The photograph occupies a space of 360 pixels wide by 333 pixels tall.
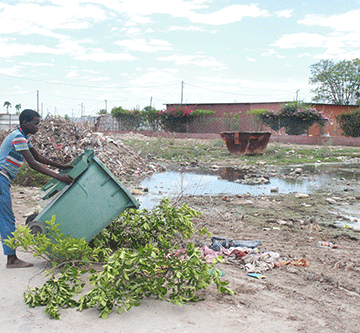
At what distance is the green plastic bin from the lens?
321cm

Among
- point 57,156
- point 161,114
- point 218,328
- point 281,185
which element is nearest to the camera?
point 218,328

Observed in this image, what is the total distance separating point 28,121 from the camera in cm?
334

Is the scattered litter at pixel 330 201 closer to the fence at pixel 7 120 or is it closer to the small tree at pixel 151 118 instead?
the fence at pixel 7 120

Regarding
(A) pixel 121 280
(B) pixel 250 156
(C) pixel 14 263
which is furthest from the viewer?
(B) pixel 250 156

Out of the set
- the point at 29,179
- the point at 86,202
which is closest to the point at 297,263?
the point at 86,202

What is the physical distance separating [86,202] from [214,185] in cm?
554

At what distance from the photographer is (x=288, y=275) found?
3309 mm

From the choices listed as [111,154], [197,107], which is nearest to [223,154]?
[111,154]

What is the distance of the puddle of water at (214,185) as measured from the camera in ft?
24.5

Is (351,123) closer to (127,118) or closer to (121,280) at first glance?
(127,118)

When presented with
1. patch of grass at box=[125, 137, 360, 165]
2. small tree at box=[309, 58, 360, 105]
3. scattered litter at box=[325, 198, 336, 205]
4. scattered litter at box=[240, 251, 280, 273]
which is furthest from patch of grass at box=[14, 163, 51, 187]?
small tree at box=[309, 58, 360, 105]

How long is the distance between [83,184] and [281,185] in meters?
6.30

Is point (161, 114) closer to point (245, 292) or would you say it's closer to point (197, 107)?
point (197, 107)

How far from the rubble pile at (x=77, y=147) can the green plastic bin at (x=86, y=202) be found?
618 centimetres
